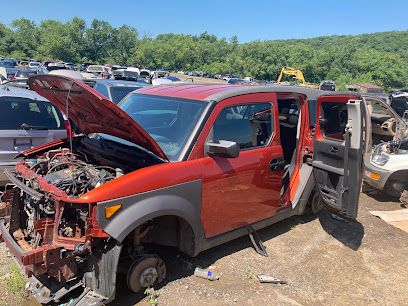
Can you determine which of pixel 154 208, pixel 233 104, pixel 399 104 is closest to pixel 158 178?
pixel 154 208

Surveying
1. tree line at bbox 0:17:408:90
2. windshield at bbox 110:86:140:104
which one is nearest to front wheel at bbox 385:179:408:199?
windshield at bbox 110:86:140:104

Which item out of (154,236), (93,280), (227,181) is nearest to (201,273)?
(154,236)

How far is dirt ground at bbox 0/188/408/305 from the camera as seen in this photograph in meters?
3.69

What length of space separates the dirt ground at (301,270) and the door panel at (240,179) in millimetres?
493

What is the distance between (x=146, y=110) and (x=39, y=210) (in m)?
1.63

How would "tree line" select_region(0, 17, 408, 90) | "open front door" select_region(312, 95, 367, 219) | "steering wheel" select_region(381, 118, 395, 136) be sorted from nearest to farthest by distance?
"open front door" select_region(312, 95, 367, 219)
"steering wheel" select_region(381, 118, 395, 136)
"tree line" select_region(0, 17, 408, 90)

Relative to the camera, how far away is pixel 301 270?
428 cm

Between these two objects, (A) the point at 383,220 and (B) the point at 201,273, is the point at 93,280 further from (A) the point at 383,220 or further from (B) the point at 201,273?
(A) the point at 383,220

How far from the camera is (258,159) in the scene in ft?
13.8

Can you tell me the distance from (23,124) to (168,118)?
2.50 meters

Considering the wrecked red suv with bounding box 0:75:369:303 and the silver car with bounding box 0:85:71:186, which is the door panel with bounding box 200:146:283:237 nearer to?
the wrecked red suv with bounding box 0:75:369:303

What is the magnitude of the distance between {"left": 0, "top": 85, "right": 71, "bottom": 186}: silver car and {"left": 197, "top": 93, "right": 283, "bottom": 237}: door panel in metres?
2.69

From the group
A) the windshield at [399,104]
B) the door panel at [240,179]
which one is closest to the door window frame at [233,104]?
the door panel at [240,179]

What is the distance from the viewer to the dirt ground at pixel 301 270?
12.1 ft
